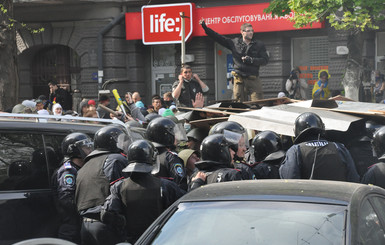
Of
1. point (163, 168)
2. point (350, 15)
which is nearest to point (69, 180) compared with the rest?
point (163, 168)

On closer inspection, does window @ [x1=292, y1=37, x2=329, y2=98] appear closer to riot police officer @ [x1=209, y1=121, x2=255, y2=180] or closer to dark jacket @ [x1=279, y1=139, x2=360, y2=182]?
riot police officer @ [x1=209, y1=121, x2=255, y2=180]

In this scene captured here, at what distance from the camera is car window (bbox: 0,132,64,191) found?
238 inches

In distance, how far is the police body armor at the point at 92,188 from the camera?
5.75 metres

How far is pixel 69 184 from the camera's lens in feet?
19.7

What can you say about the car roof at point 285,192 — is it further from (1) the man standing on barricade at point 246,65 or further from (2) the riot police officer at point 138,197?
→ (1) the man standing on barricade at point 246,65

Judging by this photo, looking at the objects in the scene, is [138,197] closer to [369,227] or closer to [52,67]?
[369,227]

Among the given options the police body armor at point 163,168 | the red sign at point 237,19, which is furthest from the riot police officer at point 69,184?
the red sign at point 237,19

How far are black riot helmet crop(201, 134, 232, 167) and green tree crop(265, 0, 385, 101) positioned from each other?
30.1 feet

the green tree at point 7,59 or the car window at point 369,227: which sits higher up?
the green tree at point 7,59

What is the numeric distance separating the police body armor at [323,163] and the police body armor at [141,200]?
1461 millimetres

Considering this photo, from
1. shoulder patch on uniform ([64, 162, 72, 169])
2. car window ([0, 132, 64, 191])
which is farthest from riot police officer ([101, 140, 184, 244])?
car window ([0, 132, 64, 191])

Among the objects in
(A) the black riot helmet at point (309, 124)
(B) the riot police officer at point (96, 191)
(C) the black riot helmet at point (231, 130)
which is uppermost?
(A) the black riot helmet at point (309, 124)

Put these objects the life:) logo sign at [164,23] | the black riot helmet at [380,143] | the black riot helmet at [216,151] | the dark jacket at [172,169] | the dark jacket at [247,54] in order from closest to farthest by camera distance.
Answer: the black riot helmet at [216,151], the dark jacket at [172,169], the black riot helmet at [380,143], the dark jacket at [247,54], the life:) logo sign at [164,23]

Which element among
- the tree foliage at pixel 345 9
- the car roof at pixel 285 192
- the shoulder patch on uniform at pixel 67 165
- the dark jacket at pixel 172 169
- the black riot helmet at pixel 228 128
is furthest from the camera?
the tree foliage at pixel 345 9
